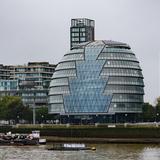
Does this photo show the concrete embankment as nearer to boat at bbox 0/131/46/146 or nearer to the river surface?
boat at bbox 0/131/46/146

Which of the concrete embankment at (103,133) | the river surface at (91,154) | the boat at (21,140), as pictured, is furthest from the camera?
the concrete embankment at (103,133)

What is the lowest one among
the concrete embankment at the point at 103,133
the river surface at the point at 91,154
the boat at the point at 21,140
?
the river surface at the point at 91,154

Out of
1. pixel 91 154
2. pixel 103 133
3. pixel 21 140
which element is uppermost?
pixel 103 133

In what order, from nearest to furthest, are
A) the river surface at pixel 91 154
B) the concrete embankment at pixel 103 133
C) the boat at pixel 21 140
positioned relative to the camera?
1. the river surface at pixel 91 154
2. the boat at pixel 21 140
3. the concrete embankment at pixel 103 133

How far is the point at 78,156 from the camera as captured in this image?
4500 inches

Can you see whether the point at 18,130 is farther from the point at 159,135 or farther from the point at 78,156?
the point at 78,156

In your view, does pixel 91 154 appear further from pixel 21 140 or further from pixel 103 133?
pixel 103 133

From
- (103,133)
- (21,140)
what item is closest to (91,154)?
(21,140)

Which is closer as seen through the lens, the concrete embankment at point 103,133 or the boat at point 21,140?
the boat at point 21,140

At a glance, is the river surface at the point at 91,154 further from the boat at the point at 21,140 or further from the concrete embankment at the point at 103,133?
the concrete embankment at the point at 103,133

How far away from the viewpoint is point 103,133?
167875 millimetres

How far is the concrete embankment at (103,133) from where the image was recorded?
159m

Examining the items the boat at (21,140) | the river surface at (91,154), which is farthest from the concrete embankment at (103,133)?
the river surface at (91,154)

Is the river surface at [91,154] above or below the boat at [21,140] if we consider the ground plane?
below
